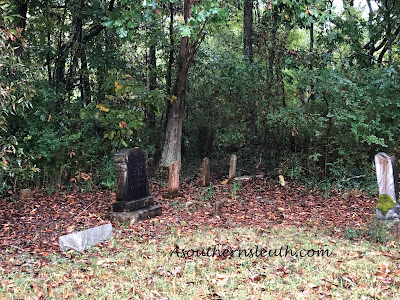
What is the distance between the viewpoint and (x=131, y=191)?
770cm

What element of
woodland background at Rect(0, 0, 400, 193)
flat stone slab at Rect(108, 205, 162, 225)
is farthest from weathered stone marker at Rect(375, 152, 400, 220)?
flat stone slab at Rect(108, 205, 162, 225)

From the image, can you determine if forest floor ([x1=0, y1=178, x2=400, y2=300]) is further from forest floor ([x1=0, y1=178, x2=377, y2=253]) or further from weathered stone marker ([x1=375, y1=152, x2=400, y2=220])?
weathered stone marker ([x1=375, y1=152, x2=400, y2=220])

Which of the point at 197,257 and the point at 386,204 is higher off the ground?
the point at 386,204

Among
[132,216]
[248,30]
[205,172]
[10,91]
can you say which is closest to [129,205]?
[132,216]

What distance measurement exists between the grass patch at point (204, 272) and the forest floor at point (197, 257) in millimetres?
13

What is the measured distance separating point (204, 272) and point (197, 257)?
694 mm

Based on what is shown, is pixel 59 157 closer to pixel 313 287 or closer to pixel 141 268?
pixel 141 268

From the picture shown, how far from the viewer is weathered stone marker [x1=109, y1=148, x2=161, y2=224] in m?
7.46

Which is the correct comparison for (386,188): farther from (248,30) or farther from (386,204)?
(248,30)

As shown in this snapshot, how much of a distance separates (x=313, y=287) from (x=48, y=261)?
3684 mm

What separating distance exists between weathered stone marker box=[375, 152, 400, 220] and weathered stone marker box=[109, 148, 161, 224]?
4.53 metres

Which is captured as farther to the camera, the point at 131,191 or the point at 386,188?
the point at 131,191

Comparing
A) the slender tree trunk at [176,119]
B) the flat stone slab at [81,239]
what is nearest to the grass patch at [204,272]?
the flat stone slab at [81,239]

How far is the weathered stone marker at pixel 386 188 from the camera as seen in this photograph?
20.1 feet
